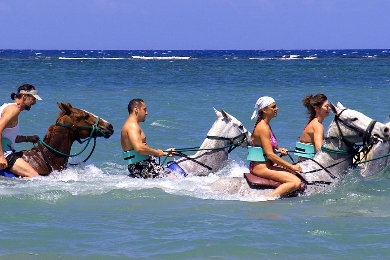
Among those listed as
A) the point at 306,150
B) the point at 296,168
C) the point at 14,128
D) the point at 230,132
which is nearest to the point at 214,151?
the point at 230,132

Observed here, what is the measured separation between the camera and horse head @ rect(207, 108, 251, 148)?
34.0ft

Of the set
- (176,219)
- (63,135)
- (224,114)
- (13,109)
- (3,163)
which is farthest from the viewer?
(224,114)

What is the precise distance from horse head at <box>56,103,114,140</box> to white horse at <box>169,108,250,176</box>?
3.54 feet

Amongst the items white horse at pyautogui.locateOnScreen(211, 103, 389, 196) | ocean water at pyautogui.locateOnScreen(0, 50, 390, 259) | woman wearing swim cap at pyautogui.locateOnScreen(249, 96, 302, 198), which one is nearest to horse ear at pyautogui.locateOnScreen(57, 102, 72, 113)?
ocean water at pyautogui.locateOnScreen(0, 50, 390, 259)

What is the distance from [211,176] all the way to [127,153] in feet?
4.00

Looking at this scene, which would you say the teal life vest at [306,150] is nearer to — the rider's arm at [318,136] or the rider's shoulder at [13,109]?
the rider's arm at [318,136]

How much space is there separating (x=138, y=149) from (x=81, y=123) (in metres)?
1.09

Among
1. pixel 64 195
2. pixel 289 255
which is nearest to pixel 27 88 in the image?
pixel 64 195

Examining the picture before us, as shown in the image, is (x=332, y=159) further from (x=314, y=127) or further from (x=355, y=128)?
(x=314, y=127)

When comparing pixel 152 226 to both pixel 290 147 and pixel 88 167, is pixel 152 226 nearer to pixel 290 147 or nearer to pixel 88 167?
pixel 88 167

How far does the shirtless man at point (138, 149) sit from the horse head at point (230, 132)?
78 centimetres

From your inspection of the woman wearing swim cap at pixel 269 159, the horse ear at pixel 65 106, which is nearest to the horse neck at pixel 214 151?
the woman wearing swim cap at pixel 269 159

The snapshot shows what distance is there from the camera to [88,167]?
11078 millimetres

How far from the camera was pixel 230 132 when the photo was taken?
10.4 m
